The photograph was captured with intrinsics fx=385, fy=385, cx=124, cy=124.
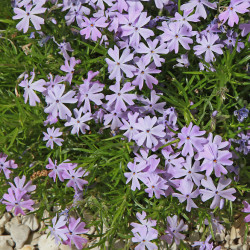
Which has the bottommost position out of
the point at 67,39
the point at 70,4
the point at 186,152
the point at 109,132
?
the point at 109,132

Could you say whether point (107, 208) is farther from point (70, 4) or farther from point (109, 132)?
point (70, 4)

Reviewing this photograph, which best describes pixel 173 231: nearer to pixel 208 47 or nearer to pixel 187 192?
pixel 187 192

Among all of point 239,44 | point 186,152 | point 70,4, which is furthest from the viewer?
point 70,4

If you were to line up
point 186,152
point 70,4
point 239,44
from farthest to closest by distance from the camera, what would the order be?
point 70,4, point 239,44, point 186,152

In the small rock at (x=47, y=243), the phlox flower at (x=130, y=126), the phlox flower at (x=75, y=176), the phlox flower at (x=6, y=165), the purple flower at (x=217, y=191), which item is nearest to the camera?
the purple flower at (x=217, y=191)

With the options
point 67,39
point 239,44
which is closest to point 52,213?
point 67,39

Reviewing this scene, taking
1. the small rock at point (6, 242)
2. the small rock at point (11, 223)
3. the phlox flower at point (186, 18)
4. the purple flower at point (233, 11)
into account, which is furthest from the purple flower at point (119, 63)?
the small rock at point (6, 242)

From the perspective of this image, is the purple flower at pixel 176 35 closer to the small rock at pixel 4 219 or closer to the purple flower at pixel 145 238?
the purple flower at pixel 145 238
